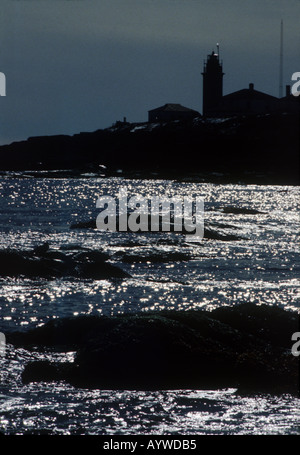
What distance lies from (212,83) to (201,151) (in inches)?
567

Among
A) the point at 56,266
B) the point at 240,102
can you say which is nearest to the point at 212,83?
the point at 240,102

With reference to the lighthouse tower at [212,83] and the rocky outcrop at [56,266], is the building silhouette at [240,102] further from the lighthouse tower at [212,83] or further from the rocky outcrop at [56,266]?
the rocky outcrop at [56,266]

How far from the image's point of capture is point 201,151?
488 feet

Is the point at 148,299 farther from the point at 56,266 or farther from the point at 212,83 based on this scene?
the point at 212,83

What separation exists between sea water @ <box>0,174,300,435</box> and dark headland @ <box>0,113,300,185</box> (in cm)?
8140

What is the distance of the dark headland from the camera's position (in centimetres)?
14112

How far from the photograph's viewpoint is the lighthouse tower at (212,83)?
149m

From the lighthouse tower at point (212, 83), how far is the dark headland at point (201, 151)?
362 cm

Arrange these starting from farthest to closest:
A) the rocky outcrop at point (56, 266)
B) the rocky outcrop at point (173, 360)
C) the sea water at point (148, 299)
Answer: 1. the rocky outcrop at point (56, 266)
2. the rocky outcrop at point (173, 360)
3. the sea water at point (148, 299)

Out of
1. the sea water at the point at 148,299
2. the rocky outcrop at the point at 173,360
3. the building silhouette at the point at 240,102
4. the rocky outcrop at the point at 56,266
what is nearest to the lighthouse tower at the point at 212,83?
the building silhouette at the point at 240,102

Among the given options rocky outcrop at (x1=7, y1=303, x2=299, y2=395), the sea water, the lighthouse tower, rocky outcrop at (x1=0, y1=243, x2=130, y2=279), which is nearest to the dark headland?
the lighthouse tower

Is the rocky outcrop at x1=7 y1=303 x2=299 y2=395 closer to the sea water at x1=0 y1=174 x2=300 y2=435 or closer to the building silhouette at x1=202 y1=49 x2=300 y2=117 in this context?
the sea water at x1=0 y1=174 x2=300 y2=435
